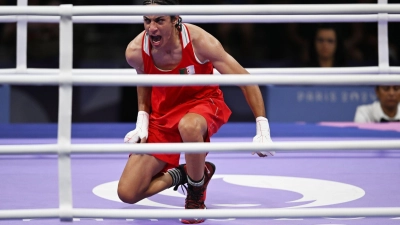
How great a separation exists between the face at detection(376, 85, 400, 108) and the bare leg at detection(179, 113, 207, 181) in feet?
8.27

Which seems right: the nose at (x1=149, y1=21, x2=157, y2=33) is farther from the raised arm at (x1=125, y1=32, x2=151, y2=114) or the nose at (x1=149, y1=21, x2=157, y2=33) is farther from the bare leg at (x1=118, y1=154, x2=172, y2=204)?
the bare leg at (x1=118, y1=154, x2=172, y2=204)

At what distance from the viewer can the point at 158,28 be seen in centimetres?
257

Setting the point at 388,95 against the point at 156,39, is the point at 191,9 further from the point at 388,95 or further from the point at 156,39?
the point at 388,95

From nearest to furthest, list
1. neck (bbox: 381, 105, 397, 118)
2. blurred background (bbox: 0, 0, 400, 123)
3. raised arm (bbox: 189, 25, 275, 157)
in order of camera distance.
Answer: raised arm (bbox: 189, 25, 275, 157), neck (bbox: 381, 105, 397, 118), blurred background (bbox: 0, 0, 400, 123)

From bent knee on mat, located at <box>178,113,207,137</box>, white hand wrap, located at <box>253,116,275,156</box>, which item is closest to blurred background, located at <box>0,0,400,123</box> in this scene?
bent knee on mat, located at <box>178,113,207,137</box>

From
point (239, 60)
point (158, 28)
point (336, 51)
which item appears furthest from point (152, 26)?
point (336, 51)

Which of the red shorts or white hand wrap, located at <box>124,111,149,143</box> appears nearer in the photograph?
white hand wrap, located at <box>124,111,149,143</box>

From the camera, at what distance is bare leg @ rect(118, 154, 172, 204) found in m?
2.64

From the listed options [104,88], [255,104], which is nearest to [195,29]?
[255,104]

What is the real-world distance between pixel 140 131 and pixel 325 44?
3.31m

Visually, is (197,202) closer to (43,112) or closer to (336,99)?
(336,99)

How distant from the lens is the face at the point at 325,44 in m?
5.64

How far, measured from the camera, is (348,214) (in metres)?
1.98

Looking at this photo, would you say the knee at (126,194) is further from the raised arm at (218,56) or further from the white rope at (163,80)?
the white rope at (163,80)
